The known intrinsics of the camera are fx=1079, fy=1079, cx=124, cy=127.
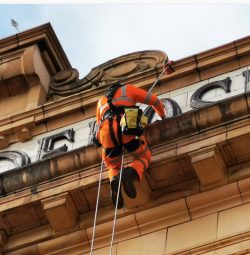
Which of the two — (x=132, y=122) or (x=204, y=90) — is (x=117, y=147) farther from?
(x=204, y=90)

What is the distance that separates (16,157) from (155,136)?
2.45m

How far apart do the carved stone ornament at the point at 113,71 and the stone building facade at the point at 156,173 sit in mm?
672

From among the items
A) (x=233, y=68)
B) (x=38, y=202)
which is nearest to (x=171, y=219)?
(x=38, y=202)

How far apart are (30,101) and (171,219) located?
183 inches

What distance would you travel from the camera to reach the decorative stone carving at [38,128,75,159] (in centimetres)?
1467

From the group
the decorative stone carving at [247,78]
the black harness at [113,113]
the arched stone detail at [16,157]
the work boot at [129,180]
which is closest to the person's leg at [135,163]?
the work boot at [129,180]

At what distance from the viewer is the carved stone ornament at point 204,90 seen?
46.7 ft

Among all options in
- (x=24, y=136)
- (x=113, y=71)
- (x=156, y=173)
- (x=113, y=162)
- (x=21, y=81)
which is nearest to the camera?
(x=113, y=162)

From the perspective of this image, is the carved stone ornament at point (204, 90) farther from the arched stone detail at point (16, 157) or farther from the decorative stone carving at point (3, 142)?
the decorative stone carving at point (3, 142)

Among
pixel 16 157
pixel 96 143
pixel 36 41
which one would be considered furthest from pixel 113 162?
pixel 36 41

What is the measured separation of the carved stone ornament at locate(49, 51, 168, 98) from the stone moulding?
8.85 feet

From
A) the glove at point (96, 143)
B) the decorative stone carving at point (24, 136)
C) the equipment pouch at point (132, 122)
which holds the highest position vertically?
the decorative stone carving at point (24, 136)

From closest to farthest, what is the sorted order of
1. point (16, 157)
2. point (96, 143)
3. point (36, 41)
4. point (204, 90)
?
point (96, 143) → point (204, 90) → point (16, 157) → point (36, 41)

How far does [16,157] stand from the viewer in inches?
590
